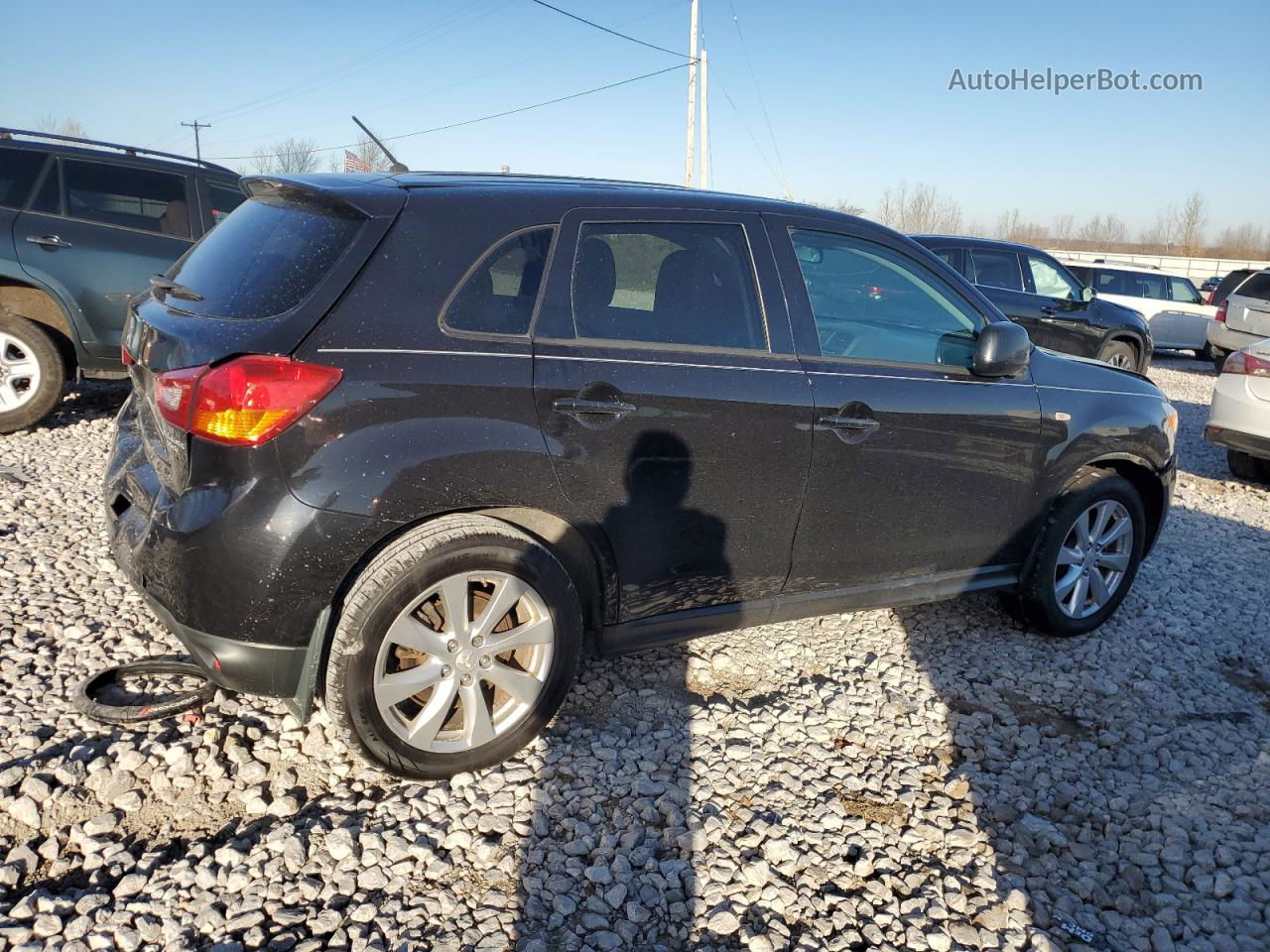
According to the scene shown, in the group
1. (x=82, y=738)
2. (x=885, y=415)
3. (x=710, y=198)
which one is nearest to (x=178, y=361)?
(x=82, y=738)

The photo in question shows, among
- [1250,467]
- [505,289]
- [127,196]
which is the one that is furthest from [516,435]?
[1250,467]

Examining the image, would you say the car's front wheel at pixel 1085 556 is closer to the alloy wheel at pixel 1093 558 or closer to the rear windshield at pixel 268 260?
the alloy wheel at pixel 1093 558

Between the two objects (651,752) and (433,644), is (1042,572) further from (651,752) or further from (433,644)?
(433,644)

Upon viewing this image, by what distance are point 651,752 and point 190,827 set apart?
1430 mm

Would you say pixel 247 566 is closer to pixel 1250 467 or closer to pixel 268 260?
pixel 268 260

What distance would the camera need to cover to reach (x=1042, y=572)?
4.08 meters

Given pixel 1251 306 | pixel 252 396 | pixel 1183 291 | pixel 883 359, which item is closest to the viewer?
pixel 252 396

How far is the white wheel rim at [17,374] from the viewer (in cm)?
622

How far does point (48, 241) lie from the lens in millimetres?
6199

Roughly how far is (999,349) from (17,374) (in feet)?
20.6

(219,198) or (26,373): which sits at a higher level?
(219,198)

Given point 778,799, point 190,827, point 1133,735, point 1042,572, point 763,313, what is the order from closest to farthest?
point 190,827 → point 778,799 → point 763,313 → point 1133,735 → point 1042,572

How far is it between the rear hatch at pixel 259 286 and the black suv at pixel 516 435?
12 mm

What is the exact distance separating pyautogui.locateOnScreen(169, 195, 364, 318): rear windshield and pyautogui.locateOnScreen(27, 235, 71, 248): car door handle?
4007mm
